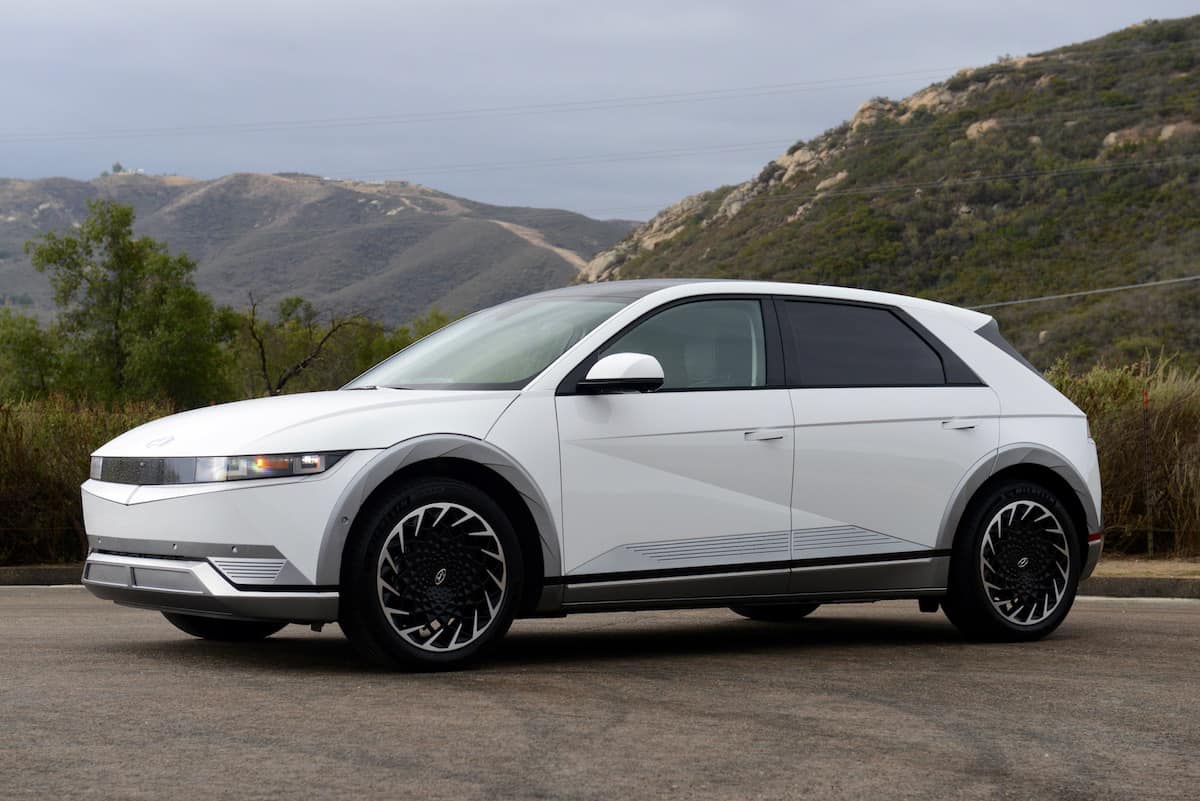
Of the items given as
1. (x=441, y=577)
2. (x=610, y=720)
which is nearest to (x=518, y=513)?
(x=441, y=577)

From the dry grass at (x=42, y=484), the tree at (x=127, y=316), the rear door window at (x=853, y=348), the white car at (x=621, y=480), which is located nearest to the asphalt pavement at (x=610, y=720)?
the white car at (x=621, y=480)

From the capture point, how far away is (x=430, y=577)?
6.78 m

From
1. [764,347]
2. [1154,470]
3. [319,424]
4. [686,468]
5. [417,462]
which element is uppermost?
[764,347]

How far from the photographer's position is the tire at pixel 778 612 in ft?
31.6

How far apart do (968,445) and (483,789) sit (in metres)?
4.27

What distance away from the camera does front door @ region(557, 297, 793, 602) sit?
718cm

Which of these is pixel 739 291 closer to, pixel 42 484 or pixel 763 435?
pixel 763 435

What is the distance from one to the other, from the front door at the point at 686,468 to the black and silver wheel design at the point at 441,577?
0.41 m

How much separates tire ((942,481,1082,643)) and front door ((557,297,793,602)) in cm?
115

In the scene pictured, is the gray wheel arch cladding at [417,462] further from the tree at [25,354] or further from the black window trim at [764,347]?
the tree at [25,354]

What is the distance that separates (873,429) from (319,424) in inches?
110

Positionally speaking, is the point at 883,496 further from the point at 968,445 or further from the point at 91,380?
the point at 91,380

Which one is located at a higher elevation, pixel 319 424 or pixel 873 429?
pixel 319 424

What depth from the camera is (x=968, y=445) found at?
829 centimetres
